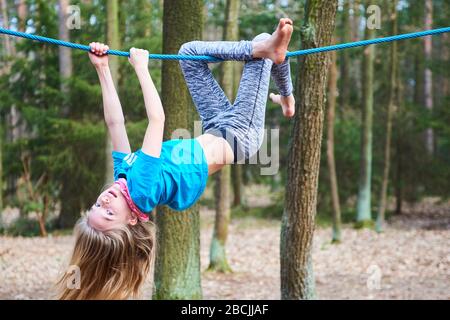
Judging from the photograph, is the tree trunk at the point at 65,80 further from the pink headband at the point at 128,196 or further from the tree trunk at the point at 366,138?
the pink headband at the point at 128,196

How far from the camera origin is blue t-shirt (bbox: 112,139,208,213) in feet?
8.74

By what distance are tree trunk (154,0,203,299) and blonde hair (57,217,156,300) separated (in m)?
2.20

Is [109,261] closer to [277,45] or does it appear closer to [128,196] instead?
[128,196]

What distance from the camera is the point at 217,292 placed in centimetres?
666

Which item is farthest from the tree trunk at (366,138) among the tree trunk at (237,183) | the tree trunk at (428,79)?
the tree trunk at (237,183)

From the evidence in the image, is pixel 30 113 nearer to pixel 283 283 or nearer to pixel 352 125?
pixel 352 125

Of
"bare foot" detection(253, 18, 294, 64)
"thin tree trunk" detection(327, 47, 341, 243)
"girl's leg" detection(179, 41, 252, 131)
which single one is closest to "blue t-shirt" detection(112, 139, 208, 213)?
"girl's leg" detection(179, 41, 252, 131)

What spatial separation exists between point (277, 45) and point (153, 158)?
92 cm

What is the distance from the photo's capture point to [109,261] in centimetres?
280

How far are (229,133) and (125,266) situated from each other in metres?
0.89

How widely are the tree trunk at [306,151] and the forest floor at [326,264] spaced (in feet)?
6.69

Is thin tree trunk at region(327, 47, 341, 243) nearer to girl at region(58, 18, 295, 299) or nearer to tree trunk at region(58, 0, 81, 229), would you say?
tree trunk at region(58, 0, 81, 229)

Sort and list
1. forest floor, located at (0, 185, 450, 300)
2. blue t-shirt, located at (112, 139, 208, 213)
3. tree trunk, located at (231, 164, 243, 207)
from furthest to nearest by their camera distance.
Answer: tree trunk, located at (231, 164, 243, 207) < forest floor, located at (0, 185, 450, 300) < blue t-shirt, located at (112, 139, 208, 213)

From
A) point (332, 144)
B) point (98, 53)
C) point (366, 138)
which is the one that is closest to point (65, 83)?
point (332, 144)
